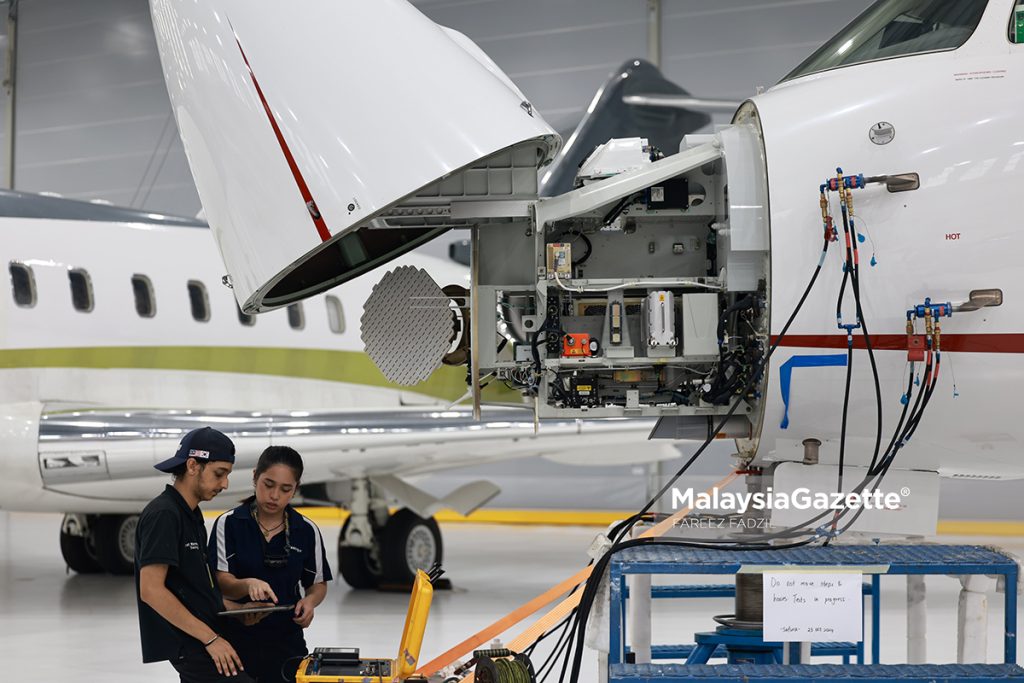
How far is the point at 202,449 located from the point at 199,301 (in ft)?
24.8

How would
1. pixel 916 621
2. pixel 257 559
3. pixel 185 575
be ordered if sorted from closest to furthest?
pixel 185 575
pixel 257 559
pixel 916 621

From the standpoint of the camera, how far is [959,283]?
4.58 meters

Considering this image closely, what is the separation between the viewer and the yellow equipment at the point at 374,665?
4.41 m

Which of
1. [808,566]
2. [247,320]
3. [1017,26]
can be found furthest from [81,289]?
[1017,26]

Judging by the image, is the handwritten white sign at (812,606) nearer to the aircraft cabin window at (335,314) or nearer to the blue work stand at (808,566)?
the blue work stand at (808,566)

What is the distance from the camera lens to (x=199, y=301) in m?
11.8

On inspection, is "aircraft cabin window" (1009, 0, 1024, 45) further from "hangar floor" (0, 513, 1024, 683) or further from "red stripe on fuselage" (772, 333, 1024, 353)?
"hangar floor" (0, 513, 1024, 683)

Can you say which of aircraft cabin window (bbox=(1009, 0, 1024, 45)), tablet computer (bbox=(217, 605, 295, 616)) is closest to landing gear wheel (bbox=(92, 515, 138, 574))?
tablet computer (bbox=(217, 605, 295, 616))

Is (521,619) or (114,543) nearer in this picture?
(521,619)

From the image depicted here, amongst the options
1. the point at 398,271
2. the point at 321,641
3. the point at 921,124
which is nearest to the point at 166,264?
the point at 321,641

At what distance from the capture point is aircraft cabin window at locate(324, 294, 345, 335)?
42.3 feet

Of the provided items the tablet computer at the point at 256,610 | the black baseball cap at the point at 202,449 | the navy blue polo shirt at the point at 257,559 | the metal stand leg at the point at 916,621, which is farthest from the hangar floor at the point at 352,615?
the black baseball cap at the point at 202,449

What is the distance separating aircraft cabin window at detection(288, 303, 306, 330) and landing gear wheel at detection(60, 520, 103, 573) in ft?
10.6

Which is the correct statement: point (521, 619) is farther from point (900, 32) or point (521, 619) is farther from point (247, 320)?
point (247, 320)
